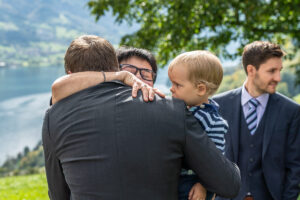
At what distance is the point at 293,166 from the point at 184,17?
569 cm

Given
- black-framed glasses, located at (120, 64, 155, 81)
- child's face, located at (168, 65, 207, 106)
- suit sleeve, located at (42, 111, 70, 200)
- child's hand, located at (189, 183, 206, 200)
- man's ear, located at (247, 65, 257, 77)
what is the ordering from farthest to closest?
man's ear, located at (247, 65, 257, 77)
black-framed glasses, located at (120, 64, 155, 81)
child's face, located at (168, 65, 207, 106)
child's hand, located at (189, 183, 206, 200)
suit sleeve, located at (42, 111, 70, 200)

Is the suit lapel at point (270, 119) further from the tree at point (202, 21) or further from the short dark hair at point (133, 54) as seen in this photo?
the tree at point (202, 21)

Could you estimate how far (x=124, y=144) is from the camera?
153 cm

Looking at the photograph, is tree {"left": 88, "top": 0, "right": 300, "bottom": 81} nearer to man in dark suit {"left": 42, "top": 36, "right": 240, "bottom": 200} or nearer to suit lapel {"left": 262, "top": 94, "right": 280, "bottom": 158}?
suit lapel {"left": 262, "top": 94, "right": 280, "bottom": 158}

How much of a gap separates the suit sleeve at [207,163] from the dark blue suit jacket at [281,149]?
1.52 metres

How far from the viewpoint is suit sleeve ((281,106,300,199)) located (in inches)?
123

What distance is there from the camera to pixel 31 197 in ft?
24.1

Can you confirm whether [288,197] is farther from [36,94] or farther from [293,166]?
[36,94]

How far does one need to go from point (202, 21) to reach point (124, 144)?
23.9 feet

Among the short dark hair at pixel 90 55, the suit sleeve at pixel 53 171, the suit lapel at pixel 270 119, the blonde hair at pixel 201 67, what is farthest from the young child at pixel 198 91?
the suit lapel at pixel 270 119

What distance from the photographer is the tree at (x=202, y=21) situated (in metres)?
7.88

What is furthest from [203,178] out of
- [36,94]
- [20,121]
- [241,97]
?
[36,94]

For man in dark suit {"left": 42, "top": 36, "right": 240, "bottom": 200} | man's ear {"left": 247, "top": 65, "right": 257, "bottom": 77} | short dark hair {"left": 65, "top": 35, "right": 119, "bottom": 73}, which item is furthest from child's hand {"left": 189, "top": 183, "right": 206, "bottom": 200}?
man's ear {"left": 247, "top": 65, "right": 257, "bottom": 77}

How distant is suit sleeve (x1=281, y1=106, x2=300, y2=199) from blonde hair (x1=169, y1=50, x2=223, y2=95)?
1.55 meters
